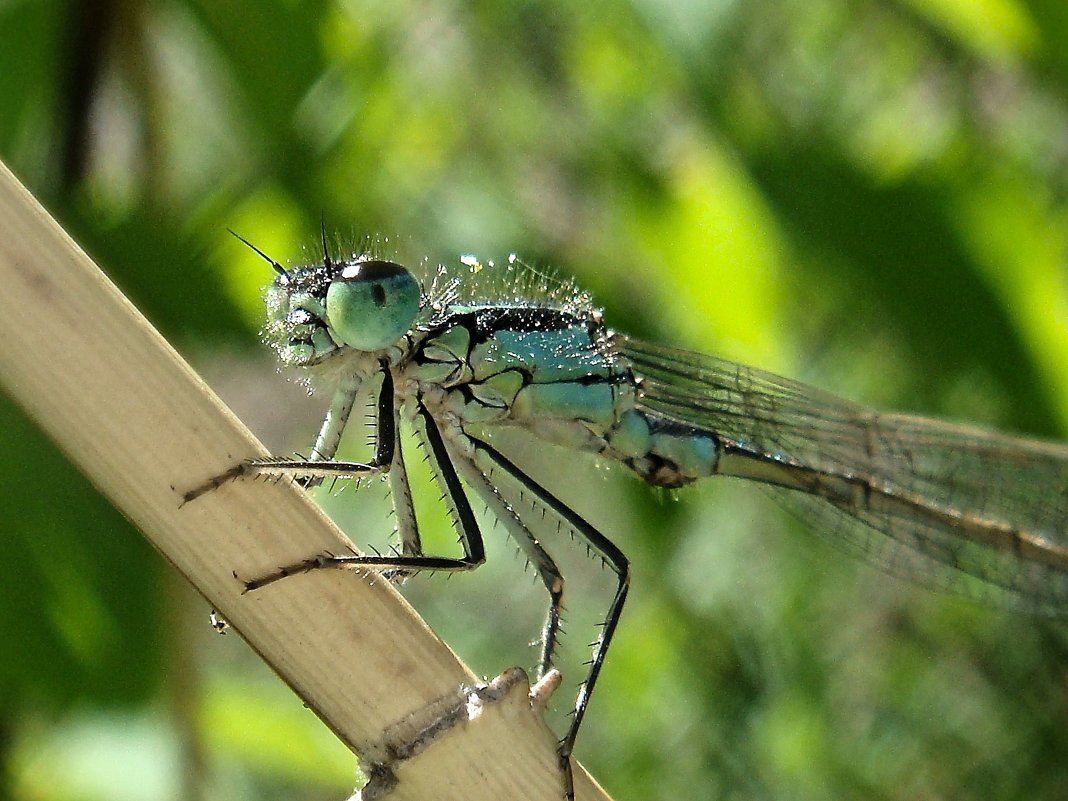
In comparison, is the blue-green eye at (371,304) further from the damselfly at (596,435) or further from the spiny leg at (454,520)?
the spiny leg at (454,520)

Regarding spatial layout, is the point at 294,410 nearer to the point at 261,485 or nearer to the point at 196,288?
the point at 196,288

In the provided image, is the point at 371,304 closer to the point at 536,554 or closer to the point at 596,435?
the point at 536,554

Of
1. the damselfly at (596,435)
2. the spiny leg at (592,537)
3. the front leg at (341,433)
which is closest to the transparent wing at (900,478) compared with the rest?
the damselfly at (596,435)

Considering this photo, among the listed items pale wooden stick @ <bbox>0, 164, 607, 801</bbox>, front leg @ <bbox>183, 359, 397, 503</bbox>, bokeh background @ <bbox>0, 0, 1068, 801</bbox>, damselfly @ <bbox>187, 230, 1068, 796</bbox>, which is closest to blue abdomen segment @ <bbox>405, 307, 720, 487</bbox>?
damselfly @ <bbox>187, 230, 1068, 796</bbox>

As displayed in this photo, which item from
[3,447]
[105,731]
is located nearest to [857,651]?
[105,731]

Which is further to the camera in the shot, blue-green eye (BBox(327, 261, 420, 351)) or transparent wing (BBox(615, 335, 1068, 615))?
transparent wing (BBox(615, 335, 1068, 615))

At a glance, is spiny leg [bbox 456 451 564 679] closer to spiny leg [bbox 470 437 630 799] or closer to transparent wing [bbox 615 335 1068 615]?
spiny leg [bbox 470 437 630 799]

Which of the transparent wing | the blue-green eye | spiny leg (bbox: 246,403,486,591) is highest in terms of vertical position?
the blue-green eye
